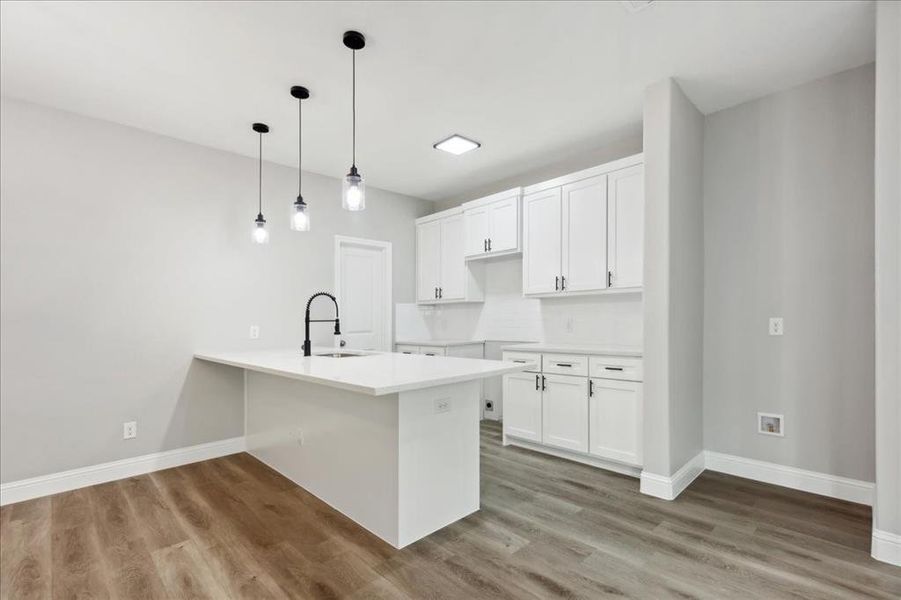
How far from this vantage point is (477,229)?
4688 mm

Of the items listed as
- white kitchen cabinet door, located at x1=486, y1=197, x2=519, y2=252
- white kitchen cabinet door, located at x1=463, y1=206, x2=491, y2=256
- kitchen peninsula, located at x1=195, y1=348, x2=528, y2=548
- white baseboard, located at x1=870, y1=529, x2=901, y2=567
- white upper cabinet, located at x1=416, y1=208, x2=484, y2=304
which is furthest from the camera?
white upper cabinet, located at x1=416, y1=208, x2=484, y2=304

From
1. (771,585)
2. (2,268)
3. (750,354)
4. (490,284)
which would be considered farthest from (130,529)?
(750,354)

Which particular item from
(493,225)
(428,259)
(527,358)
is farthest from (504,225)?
(527,358)

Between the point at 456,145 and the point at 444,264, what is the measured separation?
5.21 ft

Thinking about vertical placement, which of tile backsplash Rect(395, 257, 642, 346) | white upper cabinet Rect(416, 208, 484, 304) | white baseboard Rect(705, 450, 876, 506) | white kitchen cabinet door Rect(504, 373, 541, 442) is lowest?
white baseboard Rect(705, 450, 876, 506)

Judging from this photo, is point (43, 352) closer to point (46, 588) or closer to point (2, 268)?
point (2, 268)

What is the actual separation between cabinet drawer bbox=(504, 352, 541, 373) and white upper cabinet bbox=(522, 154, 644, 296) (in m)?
0.61

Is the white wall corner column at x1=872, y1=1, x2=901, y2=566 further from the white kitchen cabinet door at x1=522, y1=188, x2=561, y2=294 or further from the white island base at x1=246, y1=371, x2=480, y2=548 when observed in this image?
the white kitchen cabinet door at x1=522, y1=188, x2=561, y2=294

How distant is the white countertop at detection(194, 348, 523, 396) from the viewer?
1.89 meters

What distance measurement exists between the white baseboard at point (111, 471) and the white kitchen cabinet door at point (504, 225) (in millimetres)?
3057

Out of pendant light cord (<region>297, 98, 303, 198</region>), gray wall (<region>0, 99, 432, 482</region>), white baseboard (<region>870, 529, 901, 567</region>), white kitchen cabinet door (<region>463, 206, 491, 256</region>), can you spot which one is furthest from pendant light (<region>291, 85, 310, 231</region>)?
white baseboard (<region>870, 529, 901, 567</region>)

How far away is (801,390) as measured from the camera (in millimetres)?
2902

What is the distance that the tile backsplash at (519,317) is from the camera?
152 inches

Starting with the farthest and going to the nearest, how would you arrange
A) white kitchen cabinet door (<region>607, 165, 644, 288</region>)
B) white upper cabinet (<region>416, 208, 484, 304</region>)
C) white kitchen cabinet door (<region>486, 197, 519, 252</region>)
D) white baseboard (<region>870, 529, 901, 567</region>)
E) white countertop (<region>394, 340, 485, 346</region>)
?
white upper cabinet (<region>416, 208, 484, 304</region>) < white countertop (<region>394, 340, 485, 346</region>) < white kitchen cabinet door (<region>486, 197, 519, 252</region>) < white kitchen cabinet door (<region>607, 165, 644, 288</region>) < white baseboard (<region>870, 529, 901, 567</region>)
